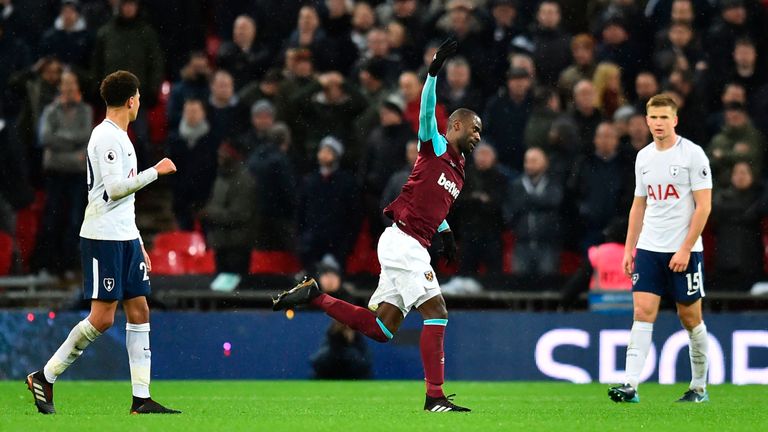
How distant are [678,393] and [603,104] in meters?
4.91

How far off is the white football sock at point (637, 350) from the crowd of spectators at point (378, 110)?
4507 millimetres

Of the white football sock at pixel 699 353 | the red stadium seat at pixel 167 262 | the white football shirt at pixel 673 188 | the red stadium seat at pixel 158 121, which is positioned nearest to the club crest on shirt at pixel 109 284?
the white football shirt at pixel 673 188

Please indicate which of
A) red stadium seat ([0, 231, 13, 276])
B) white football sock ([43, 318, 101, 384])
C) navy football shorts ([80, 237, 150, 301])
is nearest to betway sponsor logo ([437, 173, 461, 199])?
navy football shorts ([80, 237, 150, 301])

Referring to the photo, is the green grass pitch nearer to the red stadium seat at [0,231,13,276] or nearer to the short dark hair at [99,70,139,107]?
the short dark hair at [99,70,139,107]

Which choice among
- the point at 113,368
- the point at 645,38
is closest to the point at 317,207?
the point at 113,368

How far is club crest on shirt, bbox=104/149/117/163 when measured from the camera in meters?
8.72

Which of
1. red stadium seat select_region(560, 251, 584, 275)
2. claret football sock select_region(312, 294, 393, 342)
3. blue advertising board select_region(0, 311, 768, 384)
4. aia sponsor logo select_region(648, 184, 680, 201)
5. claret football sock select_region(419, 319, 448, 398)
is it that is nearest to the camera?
claret football sock select_region(419, 319, 448, 398)

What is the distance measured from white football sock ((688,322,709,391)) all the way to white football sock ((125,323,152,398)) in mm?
4159

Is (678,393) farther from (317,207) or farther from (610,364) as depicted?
(317,207)

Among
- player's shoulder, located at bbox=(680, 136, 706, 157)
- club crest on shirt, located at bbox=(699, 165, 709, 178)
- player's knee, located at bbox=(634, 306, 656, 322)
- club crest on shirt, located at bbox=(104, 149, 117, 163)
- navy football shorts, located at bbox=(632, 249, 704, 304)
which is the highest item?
player's shoulder, located at bbox=(680, 136, 706, 157)

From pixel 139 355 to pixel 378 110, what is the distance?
762cm

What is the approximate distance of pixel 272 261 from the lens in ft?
52.0

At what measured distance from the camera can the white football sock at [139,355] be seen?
901 centimetres

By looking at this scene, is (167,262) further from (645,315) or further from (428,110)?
(428,110)
